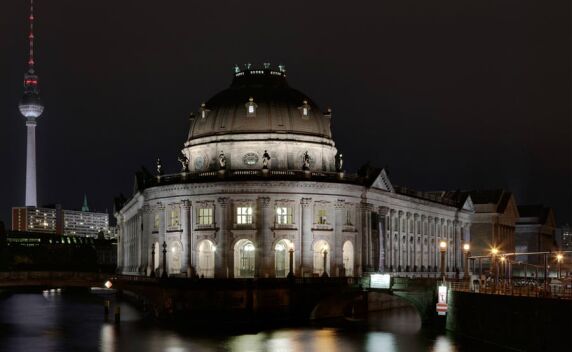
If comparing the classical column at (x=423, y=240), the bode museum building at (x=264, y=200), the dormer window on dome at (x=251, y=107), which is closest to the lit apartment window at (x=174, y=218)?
the bode museum building at (x=264, y=200)

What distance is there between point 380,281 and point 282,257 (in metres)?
21.8

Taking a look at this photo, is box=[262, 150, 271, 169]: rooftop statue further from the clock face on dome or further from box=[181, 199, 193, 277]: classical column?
box=[181, 199, 193, 277]: classical column

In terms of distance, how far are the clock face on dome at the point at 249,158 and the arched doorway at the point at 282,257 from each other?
39.6 ft

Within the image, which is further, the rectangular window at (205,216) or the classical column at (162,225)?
the classical column at (162,225)

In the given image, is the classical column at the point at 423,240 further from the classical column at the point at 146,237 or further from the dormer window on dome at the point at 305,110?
the classical column at the point at 146,237

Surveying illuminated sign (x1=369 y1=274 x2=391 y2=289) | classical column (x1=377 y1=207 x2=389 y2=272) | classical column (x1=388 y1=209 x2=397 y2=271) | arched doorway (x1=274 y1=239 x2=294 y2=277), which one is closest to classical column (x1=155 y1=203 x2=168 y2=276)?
arched doorway (x1=274 y1=239 x2=294 y2=277)

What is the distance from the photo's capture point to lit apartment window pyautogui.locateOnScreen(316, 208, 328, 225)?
124 m

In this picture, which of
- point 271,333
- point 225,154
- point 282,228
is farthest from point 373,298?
point 271,333

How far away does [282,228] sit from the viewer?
121m

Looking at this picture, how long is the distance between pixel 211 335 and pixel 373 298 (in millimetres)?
38448

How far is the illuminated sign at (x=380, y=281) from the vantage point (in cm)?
10206

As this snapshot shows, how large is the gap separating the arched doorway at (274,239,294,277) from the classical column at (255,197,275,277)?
135 centimetres

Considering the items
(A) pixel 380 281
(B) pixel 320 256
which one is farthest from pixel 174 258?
(A) pixel 380 281

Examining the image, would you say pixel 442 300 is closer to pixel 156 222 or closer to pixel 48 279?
pixel 48 279
